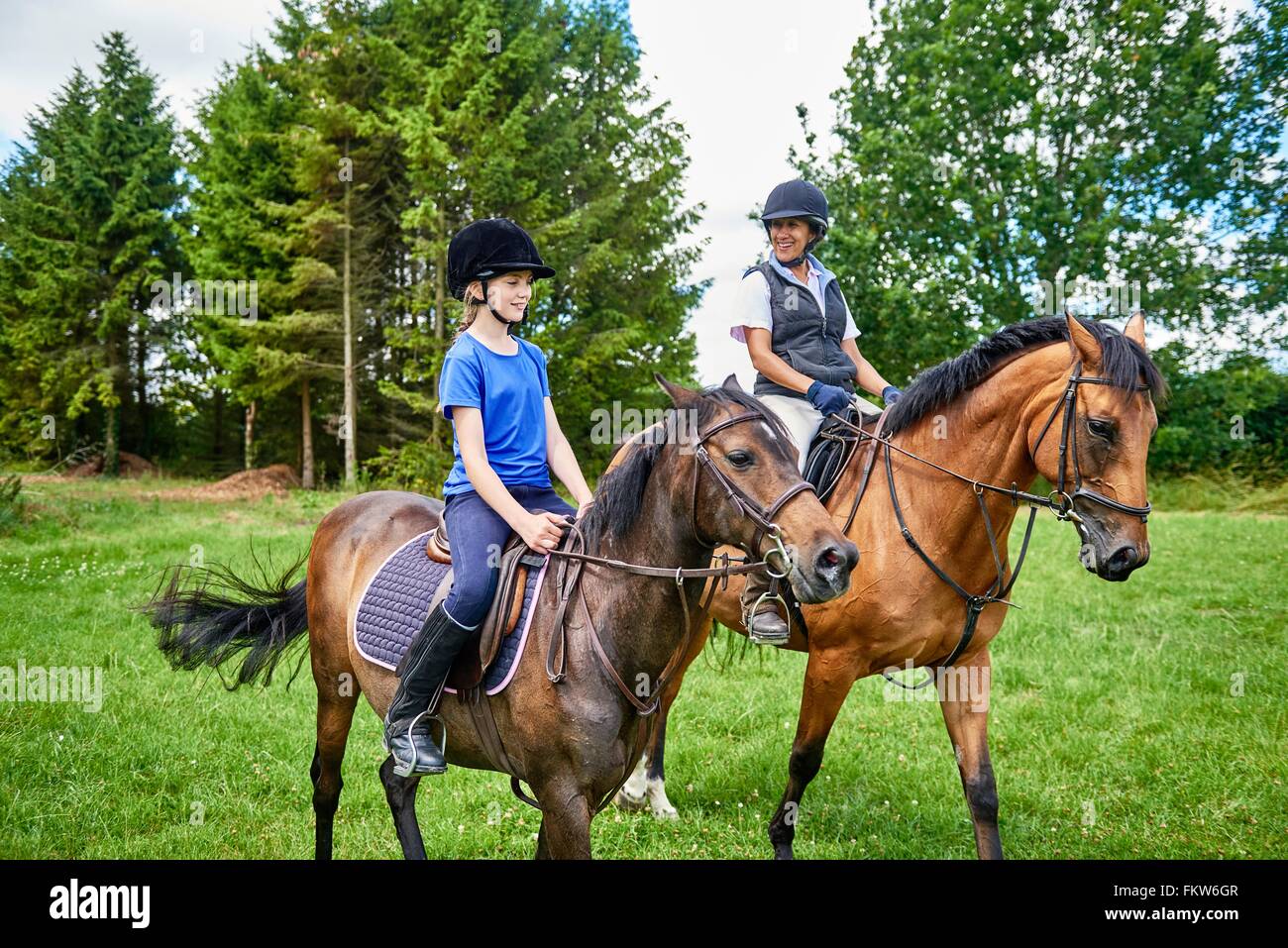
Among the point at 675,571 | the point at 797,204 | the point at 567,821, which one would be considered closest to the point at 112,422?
the point at 797,204

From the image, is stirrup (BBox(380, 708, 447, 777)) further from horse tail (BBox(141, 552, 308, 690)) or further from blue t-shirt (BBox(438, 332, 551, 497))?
horse tail (BBox(141, 552, 308, 690))

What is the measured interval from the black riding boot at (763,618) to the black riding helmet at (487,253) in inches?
57.1

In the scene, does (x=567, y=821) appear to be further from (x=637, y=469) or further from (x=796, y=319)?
(x=796, y=319)

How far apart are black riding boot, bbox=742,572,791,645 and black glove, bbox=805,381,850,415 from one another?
1494 mm

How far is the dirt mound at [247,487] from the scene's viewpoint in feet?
63.9

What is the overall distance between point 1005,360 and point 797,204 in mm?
1561

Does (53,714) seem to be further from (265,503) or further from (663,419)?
(265,503)

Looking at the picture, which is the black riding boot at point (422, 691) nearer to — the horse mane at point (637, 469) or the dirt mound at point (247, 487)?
the horse mane at point (637, 469)

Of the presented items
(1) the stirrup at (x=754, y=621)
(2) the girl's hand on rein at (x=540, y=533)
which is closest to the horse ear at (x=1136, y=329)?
(1) the stirrup at (x=754, y=621)

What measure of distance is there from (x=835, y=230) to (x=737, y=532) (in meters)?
19.3

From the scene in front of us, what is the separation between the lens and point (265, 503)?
18562 mm

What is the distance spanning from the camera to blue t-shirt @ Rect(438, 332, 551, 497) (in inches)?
122

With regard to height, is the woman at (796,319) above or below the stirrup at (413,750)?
above
